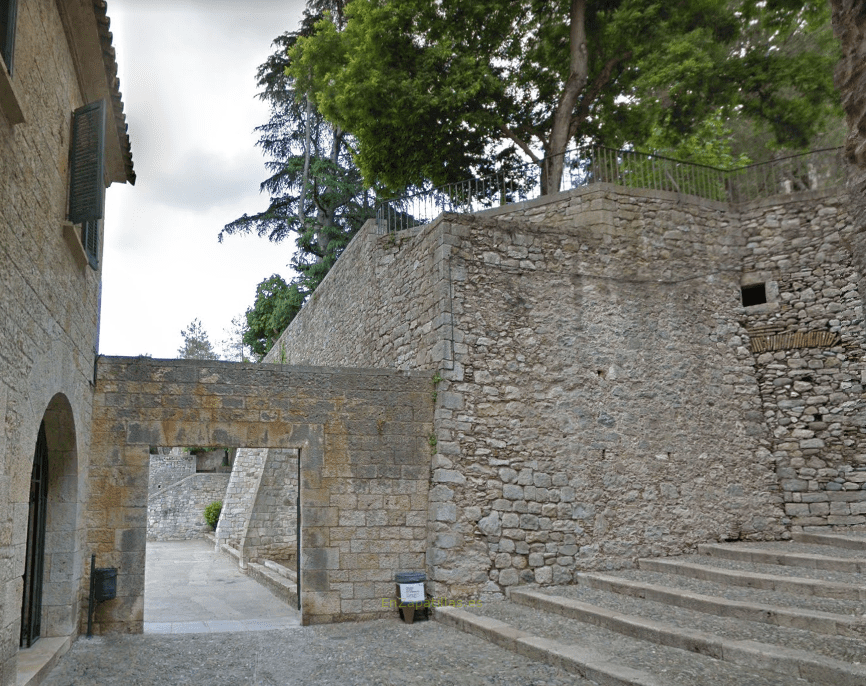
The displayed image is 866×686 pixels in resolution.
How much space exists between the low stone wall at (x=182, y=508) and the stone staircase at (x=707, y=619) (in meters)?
16.2

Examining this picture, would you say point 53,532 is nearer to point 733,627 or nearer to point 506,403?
Result: point 506,403

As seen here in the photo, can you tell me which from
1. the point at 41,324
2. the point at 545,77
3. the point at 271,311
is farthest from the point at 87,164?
the point at 271,311

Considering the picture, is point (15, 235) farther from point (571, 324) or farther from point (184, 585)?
point (184, 585)

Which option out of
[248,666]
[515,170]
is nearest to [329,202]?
[515,170]

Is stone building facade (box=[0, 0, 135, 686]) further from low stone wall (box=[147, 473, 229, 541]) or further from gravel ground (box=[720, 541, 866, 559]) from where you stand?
low stone wall (box=[147, 473, 229, 541])

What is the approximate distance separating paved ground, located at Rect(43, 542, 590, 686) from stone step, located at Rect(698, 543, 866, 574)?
327 cm

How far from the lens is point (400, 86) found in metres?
12.9

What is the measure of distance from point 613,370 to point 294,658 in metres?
4.87

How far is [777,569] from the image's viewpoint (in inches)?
283

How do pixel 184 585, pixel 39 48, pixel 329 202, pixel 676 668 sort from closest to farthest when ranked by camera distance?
pixel 39 48, pixel 676 668, pixel 184 585, pixel 329 202

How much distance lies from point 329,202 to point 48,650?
65.4 feet

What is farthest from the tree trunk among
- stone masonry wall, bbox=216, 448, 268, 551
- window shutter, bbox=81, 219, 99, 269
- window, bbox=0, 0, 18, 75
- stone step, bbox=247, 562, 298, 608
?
window, bbox=0, 0, 18, 75

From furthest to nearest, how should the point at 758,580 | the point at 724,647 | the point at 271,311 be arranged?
the point at 271,311, the point at 758,580, the point at 724,647

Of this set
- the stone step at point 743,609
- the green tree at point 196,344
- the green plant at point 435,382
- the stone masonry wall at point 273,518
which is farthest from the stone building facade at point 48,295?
the green tree at point 196,344
